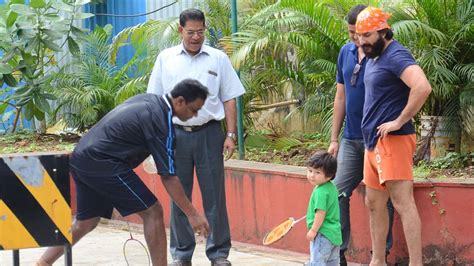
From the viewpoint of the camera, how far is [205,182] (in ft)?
25.9

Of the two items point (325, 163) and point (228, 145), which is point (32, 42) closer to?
point (228, 145)

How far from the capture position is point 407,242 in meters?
7.09

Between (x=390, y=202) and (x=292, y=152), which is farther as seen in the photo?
(x=292, y=152)

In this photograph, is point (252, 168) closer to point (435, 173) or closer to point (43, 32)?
point (435, 173)

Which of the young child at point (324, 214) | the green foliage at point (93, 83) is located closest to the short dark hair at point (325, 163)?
the young child at point (324, 214)

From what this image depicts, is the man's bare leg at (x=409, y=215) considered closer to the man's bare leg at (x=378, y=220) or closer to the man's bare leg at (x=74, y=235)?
the man's bare leg at (x=378, y=220)

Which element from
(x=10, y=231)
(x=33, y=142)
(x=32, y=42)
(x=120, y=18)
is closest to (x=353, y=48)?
(x=10, y=231)

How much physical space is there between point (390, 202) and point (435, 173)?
0.64 m

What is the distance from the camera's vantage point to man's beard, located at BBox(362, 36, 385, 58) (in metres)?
6.99

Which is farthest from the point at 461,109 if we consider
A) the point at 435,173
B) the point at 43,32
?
the point at 43,32

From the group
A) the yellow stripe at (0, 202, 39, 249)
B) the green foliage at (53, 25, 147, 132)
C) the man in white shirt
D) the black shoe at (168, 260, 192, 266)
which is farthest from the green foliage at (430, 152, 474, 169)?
the green foliage at (53, 25, 147, 132)

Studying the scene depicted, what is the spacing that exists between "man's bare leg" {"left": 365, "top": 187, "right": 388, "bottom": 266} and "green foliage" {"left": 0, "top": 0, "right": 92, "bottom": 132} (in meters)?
5.01

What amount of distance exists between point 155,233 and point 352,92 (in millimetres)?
1812

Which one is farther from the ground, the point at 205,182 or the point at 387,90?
the point at 387,90
